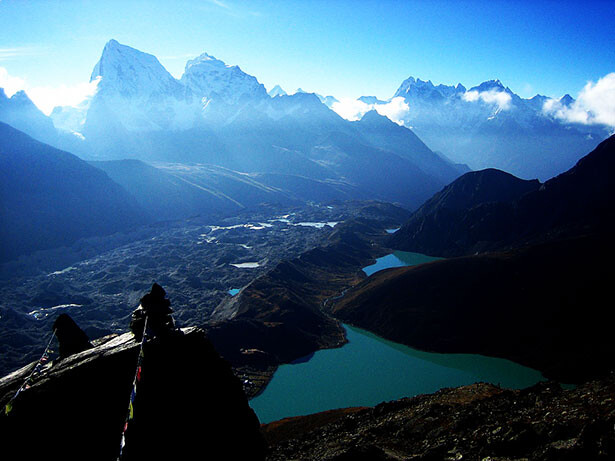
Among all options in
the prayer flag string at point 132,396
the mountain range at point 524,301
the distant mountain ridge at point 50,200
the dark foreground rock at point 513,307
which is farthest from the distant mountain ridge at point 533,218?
Answer: the distant mountain ridge at point 50,200

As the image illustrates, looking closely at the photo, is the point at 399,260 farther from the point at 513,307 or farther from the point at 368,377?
the point at 368,377

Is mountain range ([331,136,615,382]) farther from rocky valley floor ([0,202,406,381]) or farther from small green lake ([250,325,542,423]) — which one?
rocky valley floor ([0,202,406,381])

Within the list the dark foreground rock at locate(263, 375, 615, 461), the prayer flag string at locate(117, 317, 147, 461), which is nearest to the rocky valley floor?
the dark foreground rock at locate(263, 375, 615, 461)

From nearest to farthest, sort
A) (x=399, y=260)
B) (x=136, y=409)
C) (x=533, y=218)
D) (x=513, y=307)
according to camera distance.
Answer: (x=136, y=409), (x=513, y=307), (x=533, y=218), (x=399, y=260)

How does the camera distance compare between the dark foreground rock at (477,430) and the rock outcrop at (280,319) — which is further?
the rock outcrop at (280,319)

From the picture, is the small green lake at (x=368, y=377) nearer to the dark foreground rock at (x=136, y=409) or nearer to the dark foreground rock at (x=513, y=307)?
the dark foreground rock at (x=513, y=307)

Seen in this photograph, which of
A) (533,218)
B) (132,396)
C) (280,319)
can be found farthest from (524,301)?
(132,396)

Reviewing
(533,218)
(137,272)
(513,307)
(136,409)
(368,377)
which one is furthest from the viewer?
(137,272)

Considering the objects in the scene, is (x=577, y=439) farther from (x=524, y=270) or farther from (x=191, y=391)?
(x=524, y=270)

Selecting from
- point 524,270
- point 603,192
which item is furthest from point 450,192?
point 524,270
